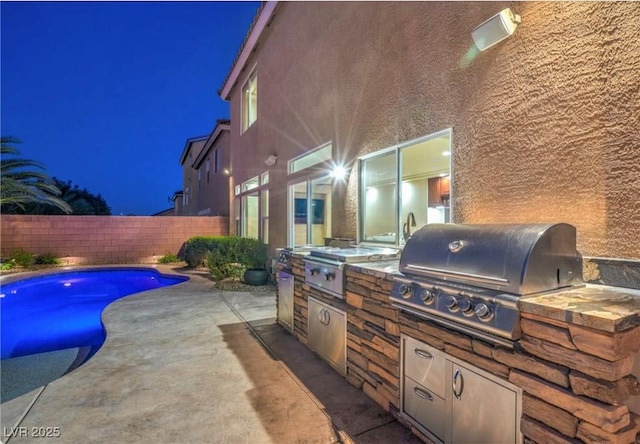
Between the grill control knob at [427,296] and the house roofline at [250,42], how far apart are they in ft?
27.2

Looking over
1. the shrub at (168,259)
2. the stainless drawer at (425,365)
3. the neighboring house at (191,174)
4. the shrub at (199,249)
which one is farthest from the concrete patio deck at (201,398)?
the neighboring house at (191,174)

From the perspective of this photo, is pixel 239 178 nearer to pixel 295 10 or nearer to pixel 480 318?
pixel 295 10

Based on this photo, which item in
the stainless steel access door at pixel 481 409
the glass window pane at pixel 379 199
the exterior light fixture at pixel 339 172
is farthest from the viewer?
the exterior light fixture at pixel 339 172

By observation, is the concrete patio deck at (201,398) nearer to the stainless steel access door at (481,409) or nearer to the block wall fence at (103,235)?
the stainless steel access door at (481,409)

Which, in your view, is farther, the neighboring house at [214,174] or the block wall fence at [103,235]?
the neighboring house at [214,174]

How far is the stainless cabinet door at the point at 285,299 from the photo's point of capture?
4.64 m

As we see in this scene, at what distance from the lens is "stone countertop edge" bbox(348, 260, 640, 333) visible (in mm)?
1442

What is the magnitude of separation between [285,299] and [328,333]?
129 centimetres

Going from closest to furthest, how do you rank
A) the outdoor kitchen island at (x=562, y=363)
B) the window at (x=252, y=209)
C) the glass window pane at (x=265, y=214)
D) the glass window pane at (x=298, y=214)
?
the outdoor kitchen island at (x=562, y=363)
the glass window pane at (x=298, y=214)
the glass window pane at (x=265, y=214)
the window at (x=252, y=209)

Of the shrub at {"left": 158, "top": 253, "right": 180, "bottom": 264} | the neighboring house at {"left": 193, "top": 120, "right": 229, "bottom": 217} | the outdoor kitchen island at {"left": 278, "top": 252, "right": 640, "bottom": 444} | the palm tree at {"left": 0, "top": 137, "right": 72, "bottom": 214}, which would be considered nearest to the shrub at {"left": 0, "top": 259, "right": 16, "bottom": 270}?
the palm tree at {"left": 0, "top": 137, "right": 72, "bottom": 214}

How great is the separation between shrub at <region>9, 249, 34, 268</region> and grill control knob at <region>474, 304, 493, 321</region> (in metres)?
13.6

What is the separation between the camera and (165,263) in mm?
12969

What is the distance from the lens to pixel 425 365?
236cm

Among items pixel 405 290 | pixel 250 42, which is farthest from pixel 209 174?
pixel 405 290
